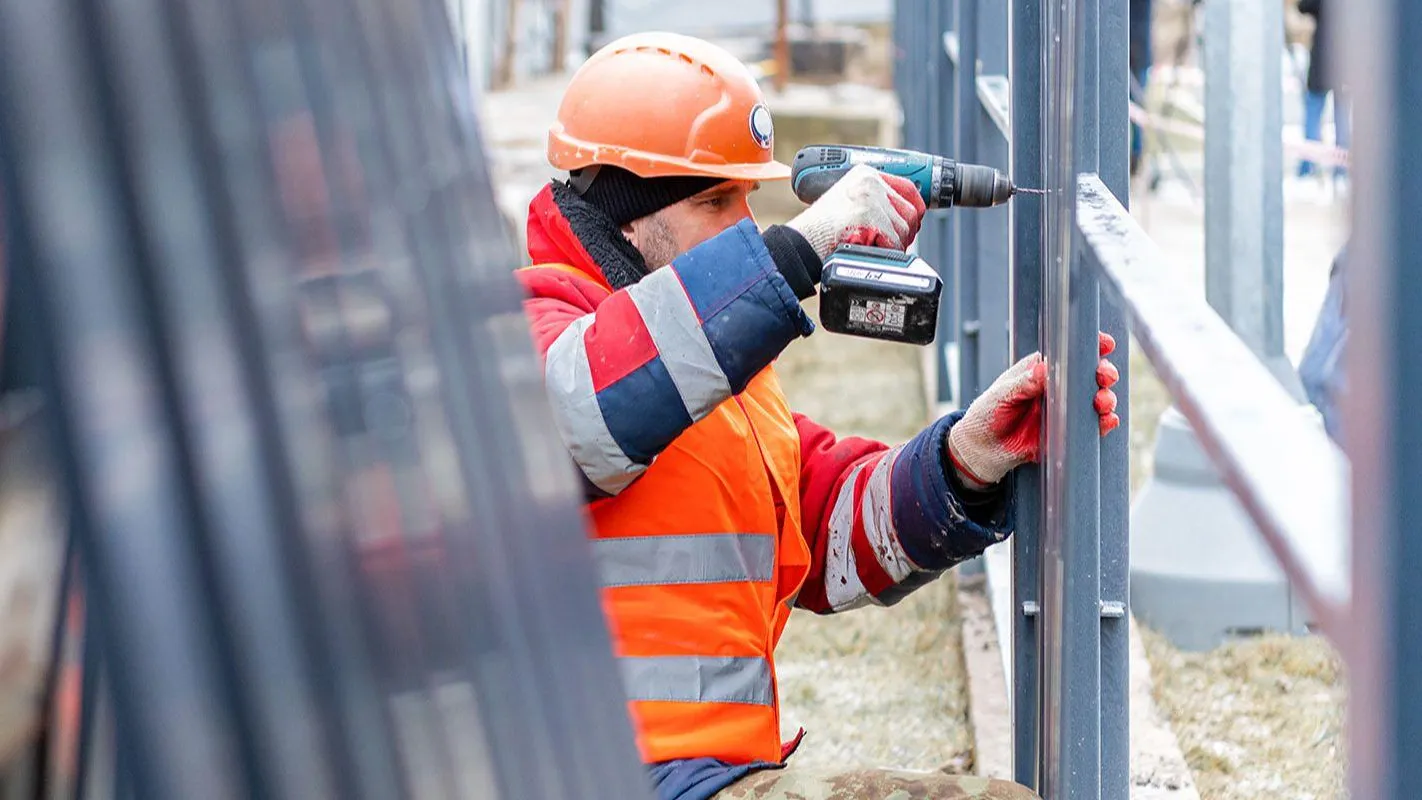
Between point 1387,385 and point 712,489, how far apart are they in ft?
5.37

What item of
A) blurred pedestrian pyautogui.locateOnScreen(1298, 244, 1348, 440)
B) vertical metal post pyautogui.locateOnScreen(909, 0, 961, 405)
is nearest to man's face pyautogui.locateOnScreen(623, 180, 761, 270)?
blurred pedestrian pyautogui.locateOnScreen(1298, 244, 1348, 440)

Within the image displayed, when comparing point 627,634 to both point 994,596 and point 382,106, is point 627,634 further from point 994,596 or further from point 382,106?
point 994,596

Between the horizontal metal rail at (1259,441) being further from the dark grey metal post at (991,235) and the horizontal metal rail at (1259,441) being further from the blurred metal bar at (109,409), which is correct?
the dark grey metal post at (991,235)

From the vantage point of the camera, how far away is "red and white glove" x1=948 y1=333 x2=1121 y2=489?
7.68 ft

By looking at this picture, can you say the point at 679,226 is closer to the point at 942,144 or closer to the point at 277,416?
the point at 277,416

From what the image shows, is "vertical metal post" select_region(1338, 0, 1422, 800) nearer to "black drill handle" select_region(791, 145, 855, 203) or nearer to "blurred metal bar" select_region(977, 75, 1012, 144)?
"black drill handle" select_region(791, 145, 855, 203)

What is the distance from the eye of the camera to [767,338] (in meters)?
2.16

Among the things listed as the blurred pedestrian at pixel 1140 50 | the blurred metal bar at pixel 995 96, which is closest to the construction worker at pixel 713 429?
the blurred metal bar at pixel 995 96

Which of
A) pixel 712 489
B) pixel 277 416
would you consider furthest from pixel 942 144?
pixel 277 416

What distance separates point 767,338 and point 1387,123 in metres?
1.45

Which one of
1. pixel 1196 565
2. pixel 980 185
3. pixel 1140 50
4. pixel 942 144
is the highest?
pixel 980 185

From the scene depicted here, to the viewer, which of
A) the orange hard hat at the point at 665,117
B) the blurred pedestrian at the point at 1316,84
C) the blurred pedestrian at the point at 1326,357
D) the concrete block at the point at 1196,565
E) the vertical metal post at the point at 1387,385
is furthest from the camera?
the blurred pedestrian at the point at 1316,84

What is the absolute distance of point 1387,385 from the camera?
0.75 metres

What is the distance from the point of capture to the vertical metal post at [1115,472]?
2.11 metres
